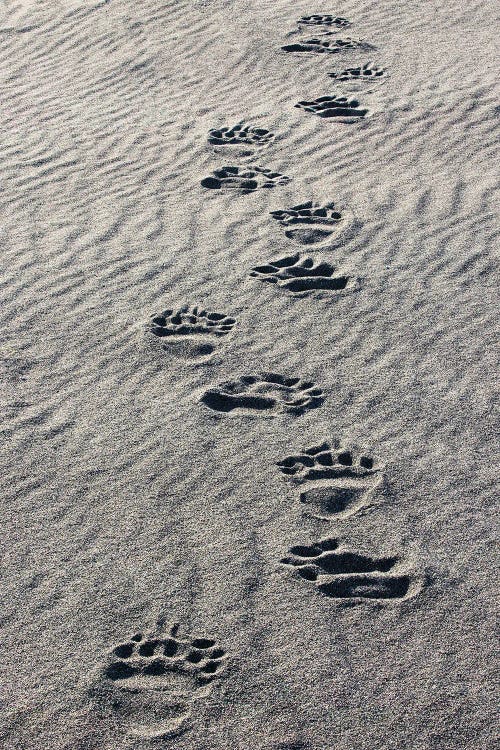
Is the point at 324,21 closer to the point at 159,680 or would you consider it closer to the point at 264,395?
the point at 264,395

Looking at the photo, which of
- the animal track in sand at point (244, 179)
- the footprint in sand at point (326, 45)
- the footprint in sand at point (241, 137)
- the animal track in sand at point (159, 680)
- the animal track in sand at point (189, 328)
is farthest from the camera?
the footprint in sand at point (326, 45)

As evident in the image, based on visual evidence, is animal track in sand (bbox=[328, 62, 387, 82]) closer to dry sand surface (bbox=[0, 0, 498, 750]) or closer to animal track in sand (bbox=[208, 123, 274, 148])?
dry sand surface (bbox=[0, 0, 498, 750])

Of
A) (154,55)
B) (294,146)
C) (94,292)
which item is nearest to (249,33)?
(154,55)

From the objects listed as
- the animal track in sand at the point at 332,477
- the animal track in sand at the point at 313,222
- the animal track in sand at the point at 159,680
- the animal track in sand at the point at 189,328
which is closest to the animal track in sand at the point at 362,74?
the animal track in sand at the point at 313,222

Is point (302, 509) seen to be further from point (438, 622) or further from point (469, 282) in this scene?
point (469, 282)

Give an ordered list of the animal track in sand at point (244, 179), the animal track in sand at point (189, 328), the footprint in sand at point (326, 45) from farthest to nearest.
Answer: the footprint in sand at point (326, 45)
the animal track in sand at point (244, 179)
the animal track in sand at point (189, 328)

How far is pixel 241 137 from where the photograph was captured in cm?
726

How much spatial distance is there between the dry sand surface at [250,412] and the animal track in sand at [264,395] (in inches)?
0.6

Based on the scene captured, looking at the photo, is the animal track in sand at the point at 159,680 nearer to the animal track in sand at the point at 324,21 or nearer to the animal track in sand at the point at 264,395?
the animal track in sand at the point at 264,395

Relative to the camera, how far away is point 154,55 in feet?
29.6

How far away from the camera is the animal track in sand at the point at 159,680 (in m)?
2.98

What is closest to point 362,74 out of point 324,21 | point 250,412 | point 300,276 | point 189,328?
point 324,21

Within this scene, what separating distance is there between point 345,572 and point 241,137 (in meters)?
4.50

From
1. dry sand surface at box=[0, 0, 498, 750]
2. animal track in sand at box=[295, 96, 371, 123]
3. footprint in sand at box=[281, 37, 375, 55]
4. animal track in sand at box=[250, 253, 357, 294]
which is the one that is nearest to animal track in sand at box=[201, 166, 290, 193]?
dry sand surface at box=[0, 0, 498, 750]
